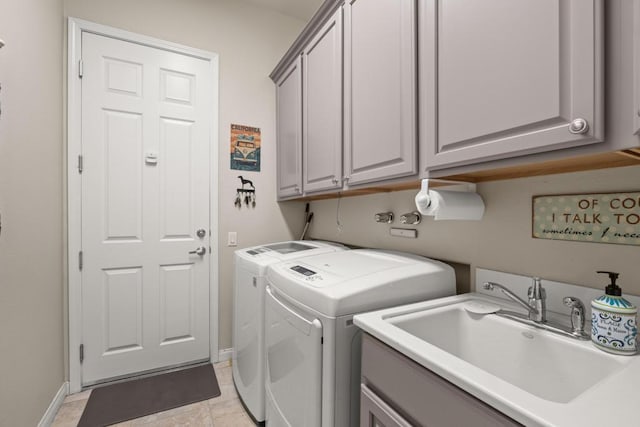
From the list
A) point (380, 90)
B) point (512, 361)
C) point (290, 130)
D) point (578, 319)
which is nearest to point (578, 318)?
point (578, 319)

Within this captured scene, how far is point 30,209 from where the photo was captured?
1487mm

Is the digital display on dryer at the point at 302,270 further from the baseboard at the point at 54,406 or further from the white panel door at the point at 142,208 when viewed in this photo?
the baseboard at the point at 54,406

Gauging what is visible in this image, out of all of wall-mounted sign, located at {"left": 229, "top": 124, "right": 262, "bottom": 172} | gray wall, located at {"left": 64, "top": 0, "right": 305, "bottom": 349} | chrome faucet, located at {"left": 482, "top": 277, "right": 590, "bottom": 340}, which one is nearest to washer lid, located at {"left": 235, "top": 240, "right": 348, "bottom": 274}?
gray wall, located at {"left": 64, "top": 0, "right": 305, "bottom": 349}

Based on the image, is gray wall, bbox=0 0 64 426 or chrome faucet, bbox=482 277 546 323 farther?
gray wall, bbox=0 0 64 426

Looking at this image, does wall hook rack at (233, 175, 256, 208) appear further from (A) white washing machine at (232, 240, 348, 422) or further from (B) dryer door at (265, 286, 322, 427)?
(B) dryer door at (265, 286, 322, 427)

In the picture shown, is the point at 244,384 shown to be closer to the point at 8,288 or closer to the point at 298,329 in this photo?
the point at 298,329

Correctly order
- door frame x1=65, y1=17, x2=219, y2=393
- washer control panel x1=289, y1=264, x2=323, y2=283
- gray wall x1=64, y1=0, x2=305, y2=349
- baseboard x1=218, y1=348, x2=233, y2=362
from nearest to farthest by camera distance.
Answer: washer control panel x1=289, y1=264, x2=323, y2=283 → door frame x1=65, y1=17, x2=219, y2=393 → gray wall x1=64, y1=0, x2=305, y2=349 → baseboard x1=218, y1=348, x2=233, y2=362

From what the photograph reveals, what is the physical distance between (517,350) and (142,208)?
2339 mm

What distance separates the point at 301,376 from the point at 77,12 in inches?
105

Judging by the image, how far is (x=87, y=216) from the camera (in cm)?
199

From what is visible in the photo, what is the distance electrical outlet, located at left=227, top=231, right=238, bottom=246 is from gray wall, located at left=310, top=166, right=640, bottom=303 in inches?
52.8

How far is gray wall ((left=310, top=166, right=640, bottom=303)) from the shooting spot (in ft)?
2.85

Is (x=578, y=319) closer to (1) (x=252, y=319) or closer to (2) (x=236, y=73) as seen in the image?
(1) (x=252, y=319)

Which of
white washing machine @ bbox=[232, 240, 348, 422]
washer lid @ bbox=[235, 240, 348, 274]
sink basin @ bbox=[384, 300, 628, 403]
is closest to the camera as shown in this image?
sink basin @ bbox=[384, 300, 628, 403]
